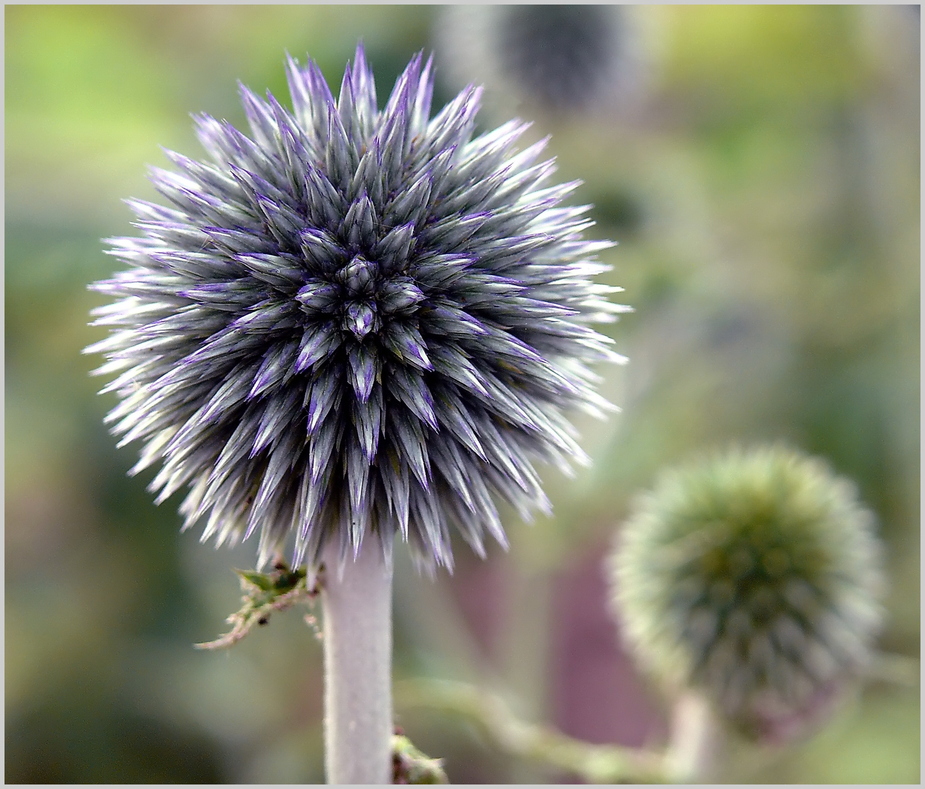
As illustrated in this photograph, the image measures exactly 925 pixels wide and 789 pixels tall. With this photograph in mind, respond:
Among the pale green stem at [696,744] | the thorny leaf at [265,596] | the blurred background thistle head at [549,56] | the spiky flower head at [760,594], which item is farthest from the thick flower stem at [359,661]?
the blurred background thistle head at [549,56]

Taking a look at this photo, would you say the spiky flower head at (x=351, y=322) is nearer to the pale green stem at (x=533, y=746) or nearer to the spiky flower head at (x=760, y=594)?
the pale green stem at (x=533, y=746)

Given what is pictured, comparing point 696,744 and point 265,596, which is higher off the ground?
point 265,596

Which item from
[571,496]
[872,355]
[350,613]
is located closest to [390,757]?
[350,613]

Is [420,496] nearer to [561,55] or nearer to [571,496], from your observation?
[571,496]

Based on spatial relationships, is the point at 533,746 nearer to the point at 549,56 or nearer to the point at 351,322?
the point at 351,322

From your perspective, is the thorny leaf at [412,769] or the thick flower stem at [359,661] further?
the thorny leaf at [412,769]

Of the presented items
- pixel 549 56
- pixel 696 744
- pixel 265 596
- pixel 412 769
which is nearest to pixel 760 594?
pixel 696 744

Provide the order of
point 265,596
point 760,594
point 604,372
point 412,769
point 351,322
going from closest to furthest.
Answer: point 351,322 → point 265,596 → point 412,769 → point 760,594 → point 604,372
